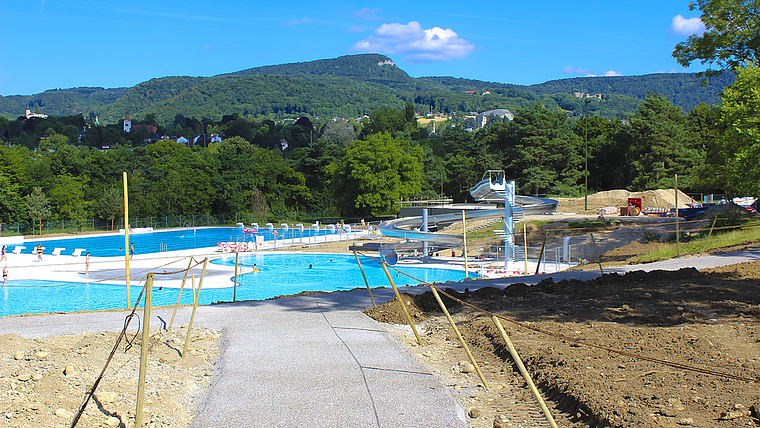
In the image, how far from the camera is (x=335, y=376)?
6.46 m

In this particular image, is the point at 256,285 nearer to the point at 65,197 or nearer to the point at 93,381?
the point at 93,381

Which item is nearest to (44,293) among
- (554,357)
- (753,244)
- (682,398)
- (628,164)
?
(554,357)

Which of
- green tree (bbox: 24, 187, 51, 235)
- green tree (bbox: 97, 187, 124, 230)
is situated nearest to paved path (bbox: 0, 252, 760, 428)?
green tree (bbox: 24, 187, 51, 235)

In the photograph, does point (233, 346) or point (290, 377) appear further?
point (233, 346)

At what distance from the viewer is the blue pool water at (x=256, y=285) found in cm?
2095

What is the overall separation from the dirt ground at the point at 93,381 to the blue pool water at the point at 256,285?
11.3 meters

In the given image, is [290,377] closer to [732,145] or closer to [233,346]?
[233,346]

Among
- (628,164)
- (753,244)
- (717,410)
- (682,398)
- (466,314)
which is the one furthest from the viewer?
(628,164)

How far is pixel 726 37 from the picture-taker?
23438 millimetres

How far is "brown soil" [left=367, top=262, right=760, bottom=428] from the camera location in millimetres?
4668

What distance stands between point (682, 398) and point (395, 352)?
3.74 m

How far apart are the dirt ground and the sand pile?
154 feet

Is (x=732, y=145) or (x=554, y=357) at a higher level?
(x=732, y=145)

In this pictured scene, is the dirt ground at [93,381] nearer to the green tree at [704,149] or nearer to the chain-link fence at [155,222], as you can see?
the green tree at [704,149]
